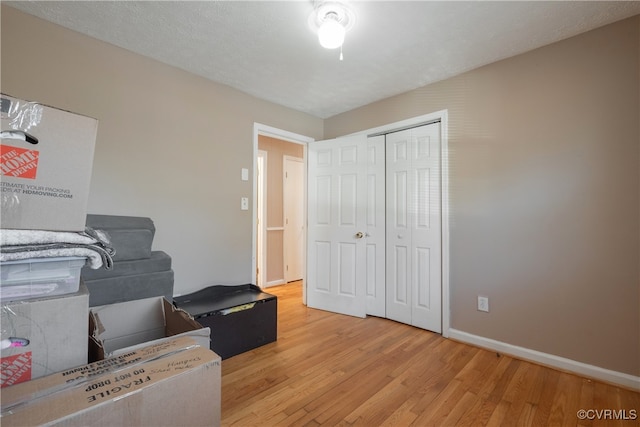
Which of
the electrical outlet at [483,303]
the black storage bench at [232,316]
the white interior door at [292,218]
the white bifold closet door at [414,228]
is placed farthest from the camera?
the white interior door at [292,218]

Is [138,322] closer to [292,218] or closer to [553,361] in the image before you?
[553,361]

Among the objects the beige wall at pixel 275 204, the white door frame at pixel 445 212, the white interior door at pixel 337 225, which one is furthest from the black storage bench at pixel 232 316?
the beige wall at pixel 275 204

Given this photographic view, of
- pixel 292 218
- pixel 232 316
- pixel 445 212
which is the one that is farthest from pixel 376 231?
pixel 292 218

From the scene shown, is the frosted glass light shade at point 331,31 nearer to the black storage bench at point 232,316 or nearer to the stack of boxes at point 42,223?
the stack of boxes at point 42,223

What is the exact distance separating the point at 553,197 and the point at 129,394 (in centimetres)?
261

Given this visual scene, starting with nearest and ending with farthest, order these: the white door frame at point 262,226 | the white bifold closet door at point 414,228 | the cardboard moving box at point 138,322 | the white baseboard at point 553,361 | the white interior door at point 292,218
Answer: the cardboard moving box at point 138,322
the white baseboard at point 553,361
the white bifold closet door at point 414,228
the white door frame at point 262,226
the white interior door at point 292,218

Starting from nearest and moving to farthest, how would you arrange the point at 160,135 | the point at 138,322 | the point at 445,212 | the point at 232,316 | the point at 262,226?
the point at 138,322
the point at 232,316
the point at 160,135
the point at 445,212
the point at 262,226

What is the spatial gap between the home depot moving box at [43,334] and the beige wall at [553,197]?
8.45 feet

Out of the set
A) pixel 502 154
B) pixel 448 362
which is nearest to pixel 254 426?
pixel 448 362

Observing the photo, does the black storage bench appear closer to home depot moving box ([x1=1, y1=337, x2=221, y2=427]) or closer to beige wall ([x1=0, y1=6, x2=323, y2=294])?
beige wall ([x1=0, y1=6, x2=323, y2=294])

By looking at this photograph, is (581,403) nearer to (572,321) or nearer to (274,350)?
(572,321)

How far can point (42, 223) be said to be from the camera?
74 centimetres

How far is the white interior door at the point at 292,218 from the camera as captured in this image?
4.62 m

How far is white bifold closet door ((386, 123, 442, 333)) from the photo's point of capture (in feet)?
8.78
